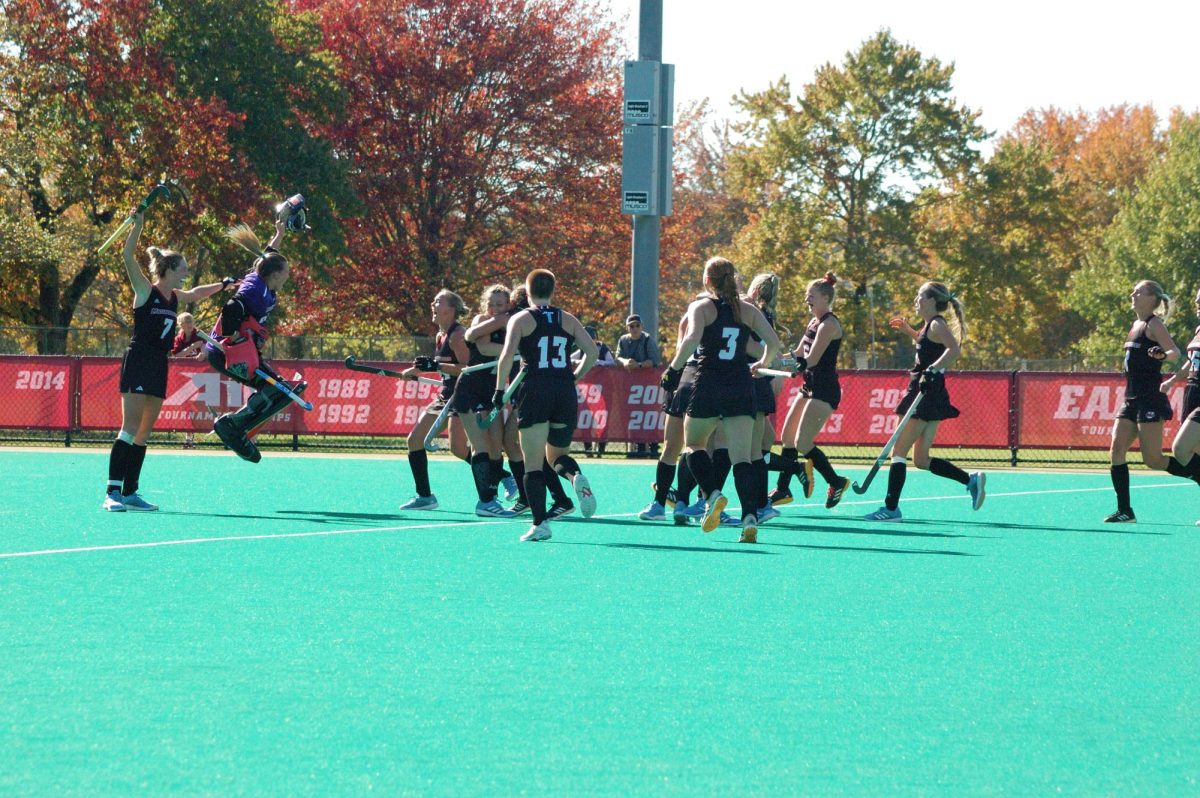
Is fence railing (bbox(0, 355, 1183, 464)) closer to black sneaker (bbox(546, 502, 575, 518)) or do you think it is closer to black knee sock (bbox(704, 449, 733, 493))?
black sneaker (bbox(546, 502, 575, 518))

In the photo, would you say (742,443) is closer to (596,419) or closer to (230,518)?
(230,518)

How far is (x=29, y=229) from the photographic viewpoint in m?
32.6

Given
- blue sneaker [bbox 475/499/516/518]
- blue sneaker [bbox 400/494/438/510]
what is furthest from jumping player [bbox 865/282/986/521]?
blue sneaker [bbox 400/494/438/510]

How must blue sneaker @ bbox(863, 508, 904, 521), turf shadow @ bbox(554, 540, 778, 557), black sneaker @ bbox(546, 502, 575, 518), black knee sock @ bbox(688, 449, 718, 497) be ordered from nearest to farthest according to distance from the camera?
turf shadow @ bbox(554, 540, 778, 557) < black knee sock @ bbox(688, 449, 718, 497) < black sneaker @ bbox(546, 502, 575, 518) < blue sneaker @ bbox(863, 508, 904, 521)

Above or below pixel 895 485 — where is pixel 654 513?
below

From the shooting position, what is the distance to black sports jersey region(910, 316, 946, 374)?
42.8ft

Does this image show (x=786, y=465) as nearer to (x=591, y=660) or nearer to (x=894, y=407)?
(x=591, y=660)

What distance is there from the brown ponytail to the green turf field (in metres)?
1.65

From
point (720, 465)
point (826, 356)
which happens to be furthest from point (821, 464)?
point (720, 465)

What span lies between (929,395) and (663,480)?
7.44 ft

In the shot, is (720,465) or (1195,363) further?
(1195,363)

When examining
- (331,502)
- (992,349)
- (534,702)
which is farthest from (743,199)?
(534,702)

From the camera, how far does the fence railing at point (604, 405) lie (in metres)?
23.1

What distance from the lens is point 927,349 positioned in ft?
43.1
